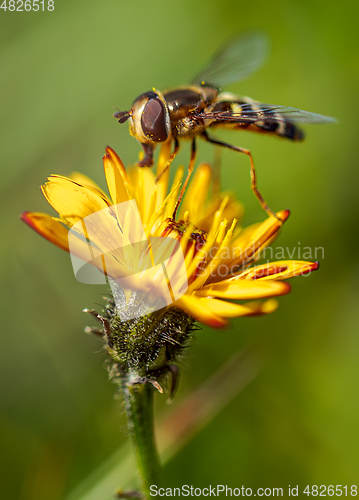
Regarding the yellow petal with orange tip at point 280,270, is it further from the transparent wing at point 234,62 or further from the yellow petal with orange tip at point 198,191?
the transparent wing at point 234,62

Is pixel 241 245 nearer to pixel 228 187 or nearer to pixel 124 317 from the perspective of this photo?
pixel 124 317

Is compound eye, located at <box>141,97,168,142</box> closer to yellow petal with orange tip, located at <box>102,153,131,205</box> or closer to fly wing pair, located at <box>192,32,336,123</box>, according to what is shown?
yellow petal with orange tip, located at <box>102,153,131,205</box>

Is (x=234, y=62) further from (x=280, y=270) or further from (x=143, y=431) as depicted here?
(x=143, y=431)

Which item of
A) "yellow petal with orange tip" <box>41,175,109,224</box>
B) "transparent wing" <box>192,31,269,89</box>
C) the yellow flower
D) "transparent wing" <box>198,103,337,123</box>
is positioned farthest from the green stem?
"transparent wing" <box>192,31,269,89</box>

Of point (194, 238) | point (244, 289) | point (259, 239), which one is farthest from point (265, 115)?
point (244, 289)

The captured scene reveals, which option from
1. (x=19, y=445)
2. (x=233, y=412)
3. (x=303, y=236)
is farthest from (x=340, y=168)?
(x=19, y=445)

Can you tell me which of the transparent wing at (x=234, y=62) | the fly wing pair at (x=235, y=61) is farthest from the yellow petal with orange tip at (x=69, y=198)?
the transparent wing at (x=234, y=62)
